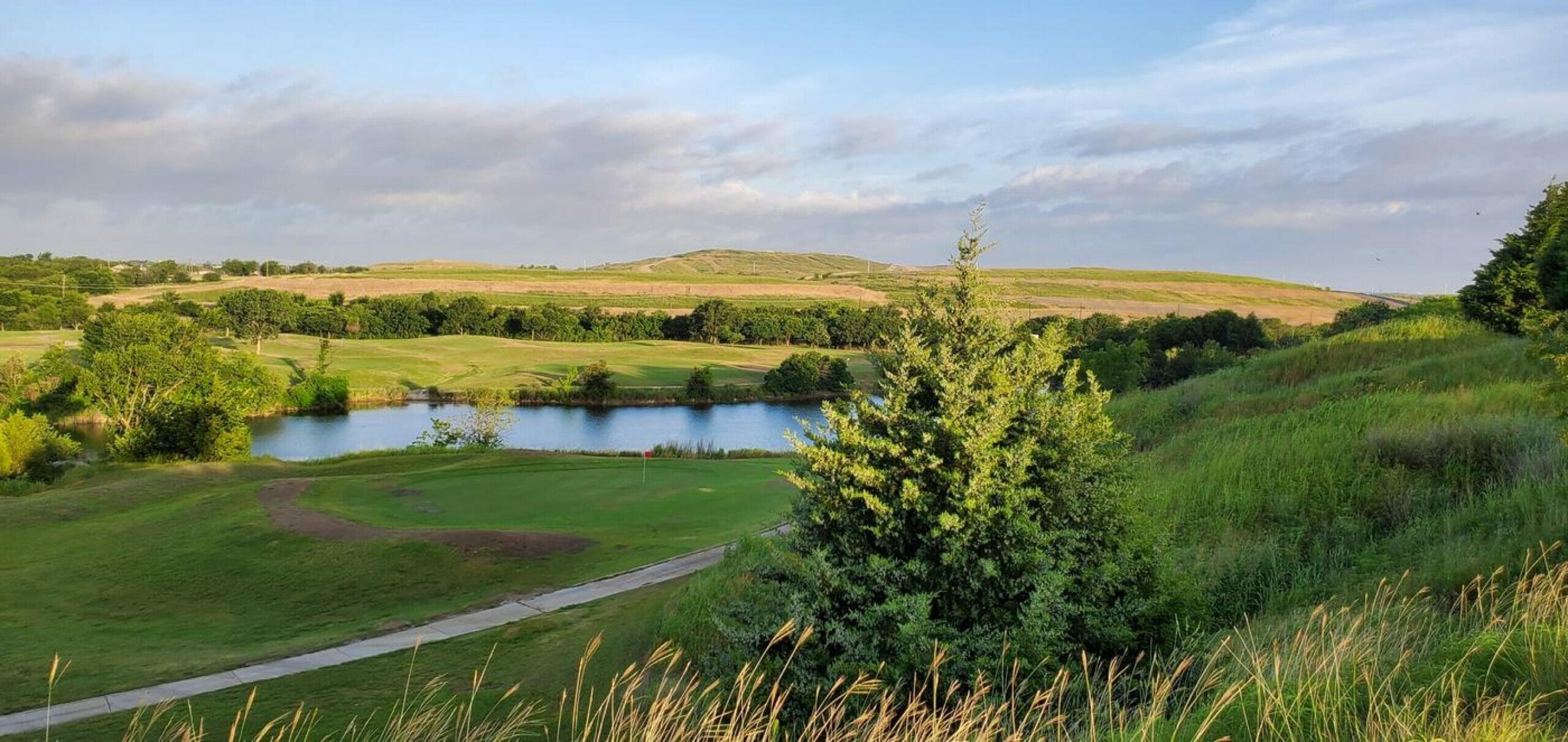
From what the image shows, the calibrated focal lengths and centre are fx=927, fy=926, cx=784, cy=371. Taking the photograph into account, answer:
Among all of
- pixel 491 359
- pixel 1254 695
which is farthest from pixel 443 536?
pixel 491 359

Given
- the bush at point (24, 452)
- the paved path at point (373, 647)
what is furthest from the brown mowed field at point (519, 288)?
the paved path at point (373, 647)

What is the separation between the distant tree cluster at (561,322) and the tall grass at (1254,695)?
4458 inches

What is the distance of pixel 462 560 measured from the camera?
17.5 metres

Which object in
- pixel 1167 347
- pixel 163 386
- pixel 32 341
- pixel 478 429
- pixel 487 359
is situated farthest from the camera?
pixel 487 359

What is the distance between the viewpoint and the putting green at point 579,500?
799 inches

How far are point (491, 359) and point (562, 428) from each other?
40.5 meters

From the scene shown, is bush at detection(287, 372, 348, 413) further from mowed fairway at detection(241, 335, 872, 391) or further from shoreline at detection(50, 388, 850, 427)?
mowed fairway at detection(241, 335, 872, 391)

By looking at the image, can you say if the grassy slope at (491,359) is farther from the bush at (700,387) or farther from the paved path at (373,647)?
the paved path at (373,647)

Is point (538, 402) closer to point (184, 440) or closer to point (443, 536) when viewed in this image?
point (184, 440)

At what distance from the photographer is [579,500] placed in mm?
23578

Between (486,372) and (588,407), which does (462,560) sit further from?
(486,372)

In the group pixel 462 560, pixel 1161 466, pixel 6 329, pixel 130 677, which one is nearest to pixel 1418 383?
pixel 1161 466

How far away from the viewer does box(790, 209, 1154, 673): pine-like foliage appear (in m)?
6.61

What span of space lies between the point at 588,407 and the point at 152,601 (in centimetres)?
6828
